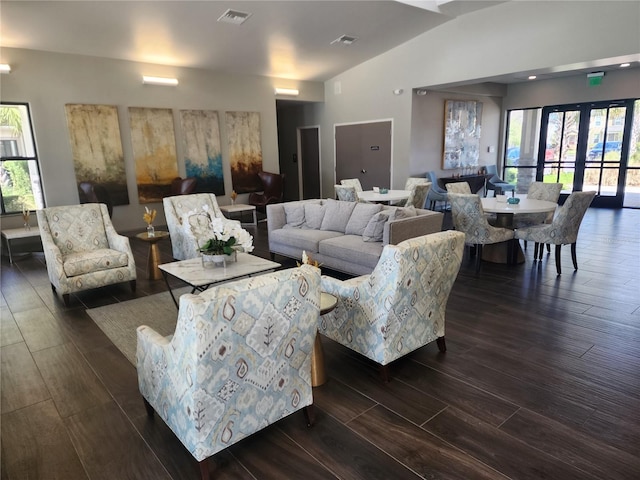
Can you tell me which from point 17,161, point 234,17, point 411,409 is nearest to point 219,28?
point 234,17

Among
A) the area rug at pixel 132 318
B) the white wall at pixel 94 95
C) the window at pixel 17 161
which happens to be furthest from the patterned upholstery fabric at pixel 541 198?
the window at pixel 17 161

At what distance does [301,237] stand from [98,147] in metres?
4.34

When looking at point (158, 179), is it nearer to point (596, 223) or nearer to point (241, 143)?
point (241, 143)

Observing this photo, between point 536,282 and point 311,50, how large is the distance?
5589mm

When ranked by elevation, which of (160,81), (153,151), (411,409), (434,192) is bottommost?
(411,409)

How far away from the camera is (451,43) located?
716 centimetres

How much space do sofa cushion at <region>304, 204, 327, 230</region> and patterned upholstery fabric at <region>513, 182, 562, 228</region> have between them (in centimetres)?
260

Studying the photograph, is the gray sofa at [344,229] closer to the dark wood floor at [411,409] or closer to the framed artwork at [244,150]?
the dark wood floor at [411,409]

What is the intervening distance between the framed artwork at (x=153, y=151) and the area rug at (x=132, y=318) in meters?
3.82

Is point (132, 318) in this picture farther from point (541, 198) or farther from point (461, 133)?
point (461, 133)

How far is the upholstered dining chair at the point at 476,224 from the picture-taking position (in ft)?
15.5

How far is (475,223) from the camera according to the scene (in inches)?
188

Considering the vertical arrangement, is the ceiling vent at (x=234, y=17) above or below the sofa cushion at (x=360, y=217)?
above

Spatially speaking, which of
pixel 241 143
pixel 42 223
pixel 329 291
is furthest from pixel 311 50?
pixel 329 291
